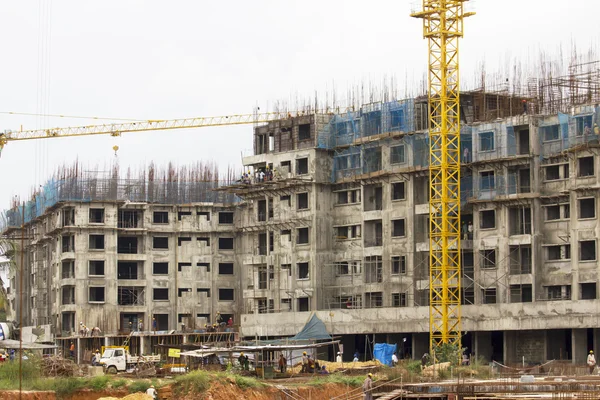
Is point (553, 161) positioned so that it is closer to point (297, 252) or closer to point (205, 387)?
point (297, 252)

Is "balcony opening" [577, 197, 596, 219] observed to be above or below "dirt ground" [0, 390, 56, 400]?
Answer: above

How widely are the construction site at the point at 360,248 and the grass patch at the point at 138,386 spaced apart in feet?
22.4

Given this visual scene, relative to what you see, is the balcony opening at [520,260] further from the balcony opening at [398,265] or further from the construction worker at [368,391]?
the construction worker at [368,391]

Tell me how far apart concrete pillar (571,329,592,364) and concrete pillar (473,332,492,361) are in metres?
8.13

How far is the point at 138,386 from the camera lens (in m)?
62.5

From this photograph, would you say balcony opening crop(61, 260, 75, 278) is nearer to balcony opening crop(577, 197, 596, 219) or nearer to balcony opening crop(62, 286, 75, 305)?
balcony opening crop(62, 286, 75, 305)

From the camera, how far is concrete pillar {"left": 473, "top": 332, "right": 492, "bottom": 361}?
9219cm

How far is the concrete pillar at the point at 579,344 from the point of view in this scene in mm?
85062

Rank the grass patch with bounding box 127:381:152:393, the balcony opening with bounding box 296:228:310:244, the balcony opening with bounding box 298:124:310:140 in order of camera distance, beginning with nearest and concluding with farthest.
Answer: the grass patch with bounding box 127:381:152:393, the balcony opening with bounding box 296:228:310:244, the balcony opening with bounding box 298:124:310:140

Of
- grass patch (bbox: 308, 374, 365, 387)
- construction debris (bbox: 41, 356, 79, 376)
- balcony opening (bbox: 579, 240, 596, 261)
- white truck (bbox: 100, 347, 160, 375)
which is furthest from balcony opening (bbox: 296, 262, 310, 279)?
grass patch (bbox: 308, 374, 365, 387)

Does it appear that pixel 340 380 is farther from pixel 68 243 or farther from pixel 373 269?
pixel 68 243

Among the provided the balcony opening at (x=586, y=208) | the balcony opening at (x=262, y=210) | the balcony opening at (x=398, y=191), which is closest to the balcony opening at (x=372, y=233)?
the balcony opening at (x=398, y=191)

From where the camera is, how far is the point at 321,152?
105125mm

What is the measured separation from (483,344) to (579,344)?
29.0ft
